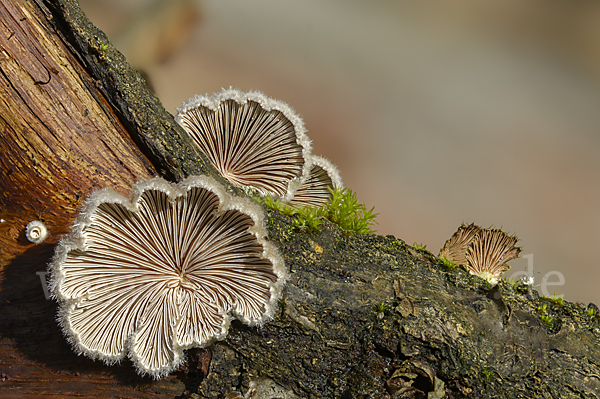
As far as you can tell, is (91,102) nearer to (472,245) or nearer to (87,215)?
(87,215)

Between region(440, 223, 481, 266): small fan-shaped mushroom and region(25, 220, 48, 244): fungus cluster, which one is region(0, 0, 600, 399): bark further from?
region(440, 223, 481, 266): small fan-shaped mushroom

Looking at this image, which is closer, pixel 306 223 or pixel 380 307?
pixel 380 307

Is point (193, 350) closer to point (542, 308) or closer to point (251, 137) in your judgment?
point (251, 137)

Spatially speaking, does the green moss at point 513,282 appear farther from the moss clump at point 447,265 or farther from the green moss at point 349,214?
the green moss at point 349,214

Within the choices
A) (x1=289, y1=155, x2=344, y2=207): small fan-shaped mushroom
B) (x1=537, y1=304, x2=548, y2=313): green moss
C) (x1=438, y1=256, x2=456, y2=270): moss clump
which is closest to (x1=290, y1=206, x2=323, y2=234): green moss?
(x1=289, y1=155, x2=344, y2=207): small fan-shaped mushroom

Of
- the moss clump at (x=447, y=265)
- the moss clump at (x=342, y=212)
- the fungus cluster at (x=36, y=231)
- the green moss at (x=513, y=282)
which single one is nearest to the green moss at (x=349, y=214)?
the moss clump at (x=342, y=212)

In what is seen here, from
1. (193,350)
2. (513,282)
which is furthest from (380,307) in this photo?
(513,282)
